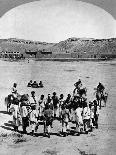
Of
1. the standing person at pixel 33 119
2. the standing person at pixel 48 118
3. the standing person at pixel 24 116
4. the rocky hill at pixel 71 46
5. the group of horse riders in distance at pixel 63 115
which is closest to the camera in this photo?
the standing person at pixel 48 118

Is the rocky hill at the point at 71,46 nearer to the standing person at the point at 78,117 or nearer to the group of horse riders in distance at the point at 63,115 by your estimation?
the group of horse riders in distance at the point at 63,115

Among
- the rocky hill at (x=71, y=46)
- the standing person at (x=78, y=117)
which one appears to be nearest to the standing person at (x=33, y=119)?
the standing person at (x=78, y=117)

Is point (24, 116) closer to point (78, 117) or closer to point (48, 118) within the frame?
point (48, 118)

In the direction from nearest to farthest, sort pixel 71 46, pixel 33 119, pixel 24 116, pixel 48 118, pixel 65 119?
pixel 48 118 < pixel 65 119 < pixel 33 119 < pixel 24 116 < pixel 71 46

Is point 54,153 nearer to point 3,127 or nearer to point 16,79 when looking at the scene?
point 3,127

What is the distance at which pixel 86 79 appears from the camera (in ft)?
97.7

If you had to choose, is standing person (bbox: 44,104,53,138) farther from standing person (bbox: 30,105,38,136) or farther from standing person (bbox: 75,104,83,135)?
standing person (bbox: 75,104,83,135)

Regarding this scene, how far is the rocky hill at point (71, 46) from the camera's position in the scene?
7975 cm

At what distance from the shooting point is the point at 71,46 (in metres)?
96.8

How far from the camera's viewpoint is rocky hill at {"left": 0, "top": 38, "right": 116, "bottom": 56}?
79.8 metres

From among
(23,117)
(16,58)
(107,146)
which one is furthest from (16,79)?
(16,58)

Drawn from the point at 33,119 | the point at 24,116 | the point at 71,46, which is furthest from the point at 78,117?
the point at 71,46

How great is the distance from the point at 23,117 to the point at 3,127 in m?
1.44

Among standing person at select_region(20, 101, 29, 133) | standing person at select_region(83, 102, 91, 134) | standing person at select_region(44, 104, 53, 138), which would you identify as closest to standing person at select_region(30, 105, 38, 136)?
standing person at select_region(20, 101, 29, 133)
